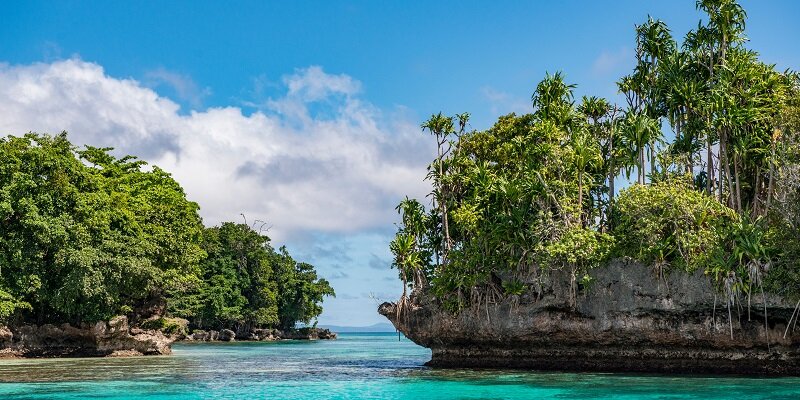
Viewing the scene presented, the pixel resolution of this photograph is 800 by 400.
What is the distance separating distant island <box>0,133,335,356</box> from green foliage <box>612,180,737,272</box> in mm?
24030

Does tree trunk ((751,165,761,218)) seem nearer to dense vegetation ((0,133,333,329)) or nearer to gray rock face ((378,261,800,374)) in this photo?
gray rock face ((378,261,800,374))

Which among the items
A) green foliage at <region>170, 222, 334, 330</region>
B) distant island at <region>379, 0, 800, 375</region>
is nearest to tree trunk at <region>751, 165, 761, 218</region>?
distant island at <region>379, 0, 800, 375</region>

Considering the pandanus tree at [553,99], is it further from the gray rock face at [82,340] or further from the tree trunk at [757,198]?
the gray rock face at [82,340]

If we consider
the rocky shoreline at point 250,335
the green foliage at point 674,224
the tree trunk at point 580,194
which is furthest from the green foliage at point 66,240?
the rocky shoreline at point 250,335

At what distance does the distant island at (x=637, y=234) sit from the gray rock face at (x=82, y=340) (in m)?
15.6

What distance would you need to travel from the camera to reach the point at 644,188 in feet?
85.7

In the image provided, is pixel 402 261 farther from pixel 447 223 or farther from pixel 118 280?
pixel 118 280

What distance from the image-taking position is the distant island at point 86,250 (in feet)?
111

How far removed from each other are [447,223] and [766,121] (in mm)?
13608

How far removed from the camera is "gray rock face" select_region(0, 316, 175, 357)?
3625 centimetres

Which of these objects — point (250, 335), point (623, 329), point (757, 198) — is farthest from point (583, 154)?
point (250, 335)

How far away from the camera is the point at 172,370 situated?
29641 millimetres

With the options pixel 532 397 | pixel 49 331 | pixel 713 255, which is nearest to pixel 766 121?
pixel 713 255

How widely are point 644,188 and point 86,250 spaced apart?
25.3 metres
